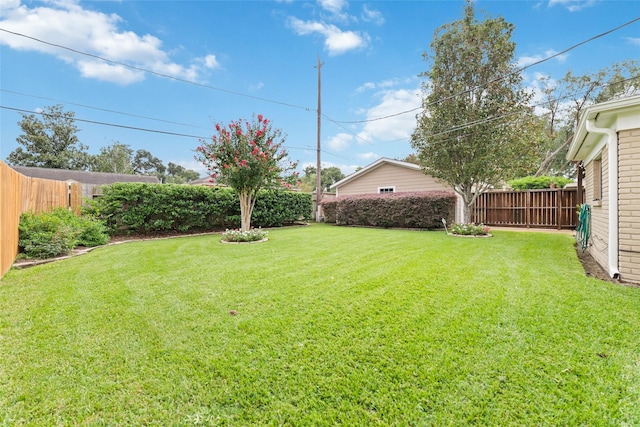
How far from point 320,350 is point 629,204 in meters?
4.73

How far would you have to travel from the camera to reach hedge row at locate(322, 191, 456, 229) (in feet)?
35.8

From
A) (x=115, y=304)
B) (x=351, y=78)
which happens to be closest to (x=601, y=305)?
(x=115, y=304)

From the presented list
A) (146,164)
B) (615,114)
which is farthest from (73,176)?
(615,114)

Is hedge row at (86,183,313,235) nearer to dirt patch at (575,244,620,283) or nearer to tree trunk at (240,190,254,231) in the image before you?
tree trunk at (240,190,254,231)

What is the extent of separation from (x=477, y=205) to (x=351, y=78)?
879 centimetres

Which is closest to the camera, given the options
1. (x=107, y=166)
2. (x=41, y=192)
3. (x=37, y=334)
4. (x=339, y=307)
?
(x=37, y=334)

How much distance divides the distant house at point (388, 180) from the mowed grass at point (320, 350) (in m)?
9.51

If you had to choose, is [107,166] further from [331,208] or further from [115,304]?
[115,304]

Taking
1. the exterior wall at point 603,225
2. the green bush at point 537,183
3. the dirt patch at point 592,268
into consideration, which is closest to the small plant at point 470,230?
the dirt patch at point 592,268

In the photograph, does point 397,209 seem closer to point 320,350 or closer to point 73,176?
point 320,350

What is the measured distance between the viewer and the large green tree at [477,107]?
862cm

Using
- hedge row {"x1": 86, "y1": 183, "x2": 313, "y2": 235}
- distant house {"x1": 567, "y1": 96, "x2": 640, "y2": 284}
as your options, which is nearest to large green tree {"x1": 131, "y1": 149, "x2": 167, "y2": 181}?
hedge row {"x1": 86, "y1": 183, "x2": 313, "y2": 235}

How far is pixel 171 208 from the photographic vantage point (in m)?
9.21

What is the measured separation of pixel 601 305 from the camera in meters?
2.99
